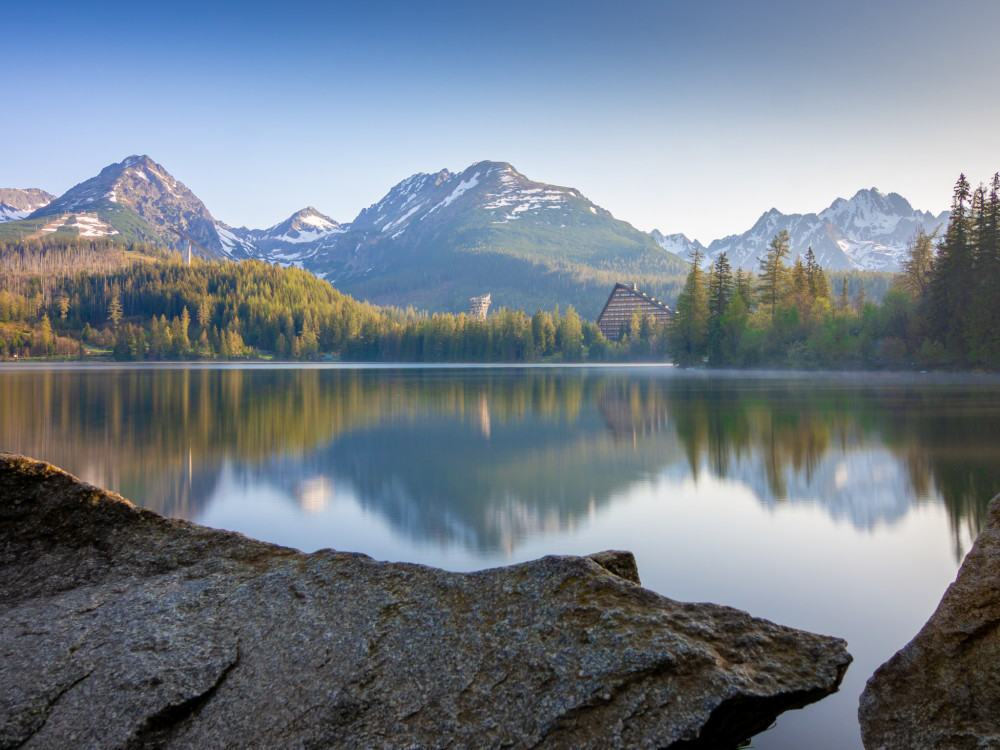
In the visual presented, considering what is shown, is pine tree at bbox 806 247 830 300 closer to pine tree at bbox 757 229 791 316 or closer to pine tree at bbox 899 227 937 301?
pine tree at bbox 757 229 791 316

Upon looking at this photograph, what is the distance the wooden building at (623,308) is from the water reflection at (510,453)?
151633 millimetres

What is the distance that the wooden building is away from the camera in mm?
185750

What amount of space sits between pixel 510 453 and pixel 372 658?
1551 centimetres

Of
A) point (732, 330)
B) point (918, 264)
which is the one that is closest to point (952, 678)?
point (918, 264)

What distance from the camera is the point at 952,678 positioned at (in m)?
4.14

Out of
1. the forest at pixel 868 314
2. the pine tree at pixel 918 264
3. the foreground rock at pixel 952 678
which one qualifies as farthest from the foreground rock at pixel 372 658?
the pine tree at pixel 918 264

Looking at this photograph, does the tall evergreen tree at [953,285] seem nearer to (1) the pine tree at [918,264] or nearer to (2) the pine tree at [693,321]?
(1) the pine tree at [918,264]

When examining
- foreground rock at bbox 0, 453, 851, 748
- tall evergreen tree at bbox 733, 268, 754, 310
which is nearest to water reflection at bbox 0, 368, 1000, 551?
foreground rock at bbox 0, 453, 851, 748

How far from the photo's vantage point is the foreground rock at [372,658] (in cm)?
379

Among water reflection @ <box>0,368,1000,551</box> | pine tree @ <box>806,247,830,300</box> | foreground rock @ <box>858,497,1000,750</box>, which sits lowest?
water reflection @ <box>0,368,1000,551</box>

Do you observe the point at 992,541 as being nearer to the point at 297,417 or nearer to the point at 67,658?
the point at 67,658

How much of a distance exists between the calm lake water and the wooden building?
157 metres

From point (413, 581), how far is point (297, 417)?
2603cm

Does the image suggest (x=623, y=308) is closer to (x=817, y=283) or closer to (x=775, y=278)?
(x=775, y=278)
